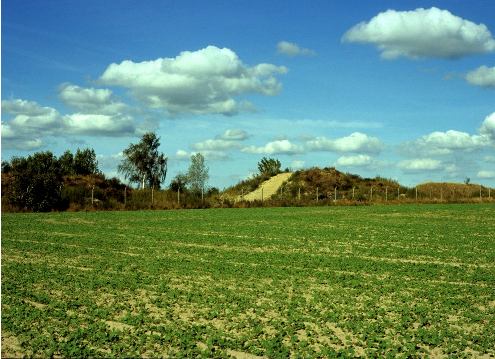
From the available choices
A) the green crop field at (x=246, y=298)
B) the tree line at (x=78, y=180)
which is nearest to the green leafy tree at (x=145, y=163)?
the tree line at (x=78, y=180)

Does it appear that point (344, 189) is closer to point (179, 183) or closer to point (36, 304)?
point (179, 183)

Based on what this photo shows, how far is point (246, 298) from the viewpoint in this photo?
30.1 feet

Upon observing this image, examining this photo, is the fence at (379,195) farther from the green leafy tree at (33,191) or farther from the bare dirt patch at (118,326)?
the bare dirt patch at (118,326)

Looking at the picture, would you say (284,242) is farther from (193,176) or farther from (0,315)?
(193,176)

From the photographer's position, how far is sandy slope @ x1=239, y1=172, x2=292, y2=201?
6072 centimetres

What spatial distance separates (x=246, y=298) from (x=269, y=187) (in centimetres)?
5407

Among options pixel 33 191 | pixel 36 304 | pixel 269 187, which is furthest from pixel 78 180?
pixel 36 304

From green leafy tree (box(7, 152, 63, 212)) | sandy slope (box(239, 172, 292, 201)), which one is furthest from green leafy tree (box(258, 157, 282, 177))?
green leafy tree (box(7, 152, 63, 212))

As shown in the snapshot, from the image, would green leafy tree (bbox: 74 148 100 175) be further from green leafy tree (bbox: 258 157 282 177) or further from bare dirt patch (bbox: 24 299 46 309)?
bare dirt patch (bbox: 24 299 46 309)

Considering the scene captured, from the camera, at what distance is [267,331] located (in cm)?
723

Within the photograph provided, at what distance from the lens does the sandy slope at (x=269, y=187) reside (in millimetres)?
60719

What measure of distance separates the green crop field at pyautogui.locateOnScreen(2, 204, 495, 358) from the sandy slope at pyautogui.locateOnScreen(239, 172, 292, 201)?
42.4m

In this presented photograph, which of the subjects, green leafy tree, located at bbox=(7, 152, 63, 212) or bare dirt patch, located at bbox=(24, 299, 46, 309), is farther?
green leafy tree, located at bbox=(7, 152, 63, 212)

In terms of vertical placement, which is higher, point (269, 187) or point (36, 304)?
point (269, 187)
